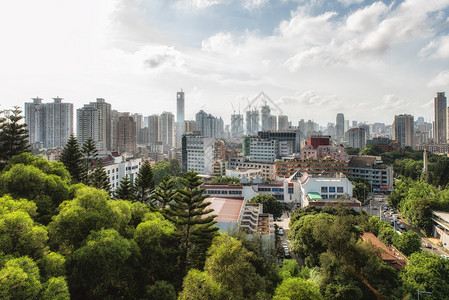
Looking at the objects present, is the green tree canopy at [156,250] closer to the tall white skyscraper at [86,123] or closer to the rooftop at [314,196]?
the rooftop at [314,196]

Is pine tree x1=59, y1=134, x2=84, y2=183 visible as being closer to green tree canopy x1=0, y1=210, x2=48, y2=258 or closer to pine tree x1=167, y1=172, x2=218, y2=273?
pine tree x1=167, y1=172, x2=218, y2=273

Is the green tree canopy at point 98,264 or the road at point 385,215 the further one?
the road at point 385,215

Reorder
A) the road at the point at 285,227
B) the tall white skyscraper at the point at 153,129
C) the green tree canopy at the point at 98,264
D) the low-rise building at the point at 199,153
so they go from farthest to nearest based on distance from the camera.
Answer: the tall white skyscraper at the point at 153,129
the low-rise building at the point at 199,153
the road at the point at 285,227
the green tree canopy at the point at 98,264

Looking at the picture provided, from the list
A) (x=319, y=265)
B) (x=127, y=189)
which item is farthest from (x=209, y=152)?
(x=319, y=265)

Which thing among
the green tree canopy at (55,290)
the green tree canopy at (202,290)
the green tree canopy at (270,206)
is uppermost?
the green tree canopy at (55,290)

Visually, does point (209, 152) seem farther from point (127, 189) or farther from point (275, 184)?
point (127, 189)

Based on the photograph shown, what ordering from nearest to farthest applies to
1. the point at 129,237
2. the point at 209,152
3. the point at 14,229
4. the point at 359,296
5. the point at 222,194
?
the point at 14,229 < the point at 129,237 < the point at 359,296 < the point at 222,194 < the point at 209,152

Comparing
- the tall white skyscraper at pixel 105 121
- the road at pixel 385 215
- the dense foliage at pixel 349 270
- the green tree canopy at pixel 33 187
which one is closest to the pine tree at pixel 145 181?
the green tree canopy at pixel 33 187
